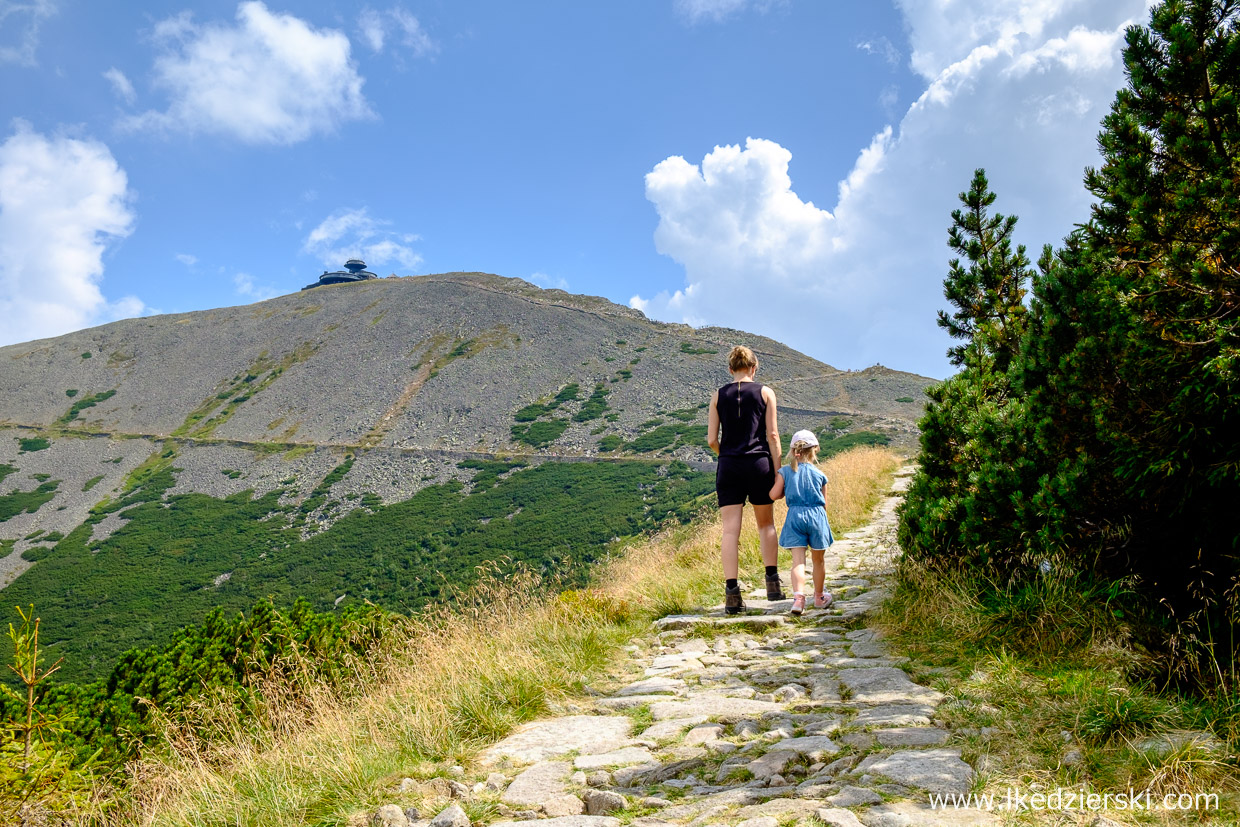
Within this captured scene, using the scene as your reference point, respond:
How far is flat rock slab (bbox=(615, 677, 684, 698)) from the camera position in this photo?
14.5 ft

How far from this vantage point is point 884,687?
3969 millimetres

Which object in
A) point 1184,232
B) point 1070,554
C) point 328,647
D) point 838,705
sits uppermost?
point 1184,232

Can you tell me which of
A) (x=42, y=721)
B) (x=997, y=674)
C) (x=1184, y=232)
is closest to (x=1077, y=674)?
(x=997, y=674)

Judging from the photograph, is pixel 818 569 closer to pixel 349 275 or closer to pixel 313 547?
pixel 313 547

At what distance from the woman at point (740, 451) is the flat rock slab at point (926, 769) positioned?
3141 mm

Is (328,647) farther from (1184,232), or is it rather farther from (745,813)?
(1184,232)

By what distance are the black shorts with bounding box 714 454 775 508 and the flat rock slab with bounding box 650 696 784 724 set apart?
223 cm

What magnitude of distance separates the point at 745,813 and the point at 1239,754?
1.75 metres

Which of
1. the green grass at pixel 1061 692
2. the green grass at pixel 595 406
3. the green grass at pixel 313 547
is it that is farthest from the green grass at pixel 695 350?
the green grass at pixel 1061 692

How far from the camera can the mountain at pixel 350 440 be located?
140ft

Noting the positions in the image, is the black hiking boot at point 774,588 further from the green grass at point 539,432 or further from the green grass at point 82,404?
the green grass at point 82,404

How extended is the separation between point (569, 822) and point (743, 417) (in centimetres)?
398

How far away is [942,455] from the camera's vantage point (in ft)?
19.4

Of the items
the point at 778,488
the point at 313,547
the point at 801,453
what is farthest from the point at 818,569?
the point at 313,547
